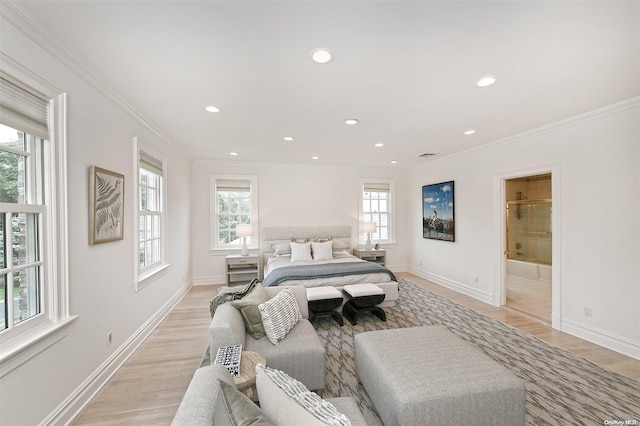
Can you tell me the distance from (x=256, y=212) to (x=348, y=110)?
11.3 ft

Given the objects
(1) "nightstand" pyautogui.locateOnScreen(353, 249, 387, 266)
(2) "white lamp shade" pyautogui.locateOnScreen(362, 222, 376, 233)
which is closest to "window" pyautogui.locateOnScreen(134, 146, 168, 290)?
(1) "nightstand" pyautogui.locateOnScreen(353, 249, 387, 266)

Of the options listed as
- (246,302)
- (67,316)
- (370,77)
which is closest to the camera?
(67,316)

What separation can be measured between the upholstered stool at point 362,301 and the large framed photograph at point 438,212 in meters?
2.39

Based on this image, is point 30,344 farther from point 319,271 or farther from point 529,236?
point 529,236

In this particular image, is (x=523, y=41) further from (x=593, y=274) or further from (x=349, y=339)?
(x=349, y=339)

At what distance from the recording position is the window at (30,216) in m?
1.47

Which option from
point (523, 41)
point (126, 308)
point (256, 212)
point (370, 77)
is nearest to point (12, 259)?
point (126, 308)

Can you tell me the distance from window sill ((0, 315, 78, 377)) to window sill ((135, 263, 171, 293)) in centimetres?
110

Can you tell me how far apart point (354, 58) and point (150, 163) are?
2911 millimetres

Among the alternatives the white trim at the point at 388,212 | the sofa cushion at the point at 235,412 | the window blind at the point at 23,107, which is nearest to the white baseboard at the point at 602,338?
the white trim at the point at 388,212

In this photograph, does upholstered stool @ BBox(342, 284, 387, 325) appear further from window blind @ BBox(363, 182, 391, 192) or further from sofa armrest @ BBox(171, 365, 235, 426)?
window blind @ BBox(363, 182, 391, 192)

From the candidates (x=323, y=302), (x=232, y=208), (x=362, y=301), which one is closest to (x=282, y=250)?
(x=232, y=208)

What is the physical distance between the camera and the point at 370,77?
6.84 feet

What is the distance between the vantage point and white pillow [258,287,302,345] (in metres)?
2.07
